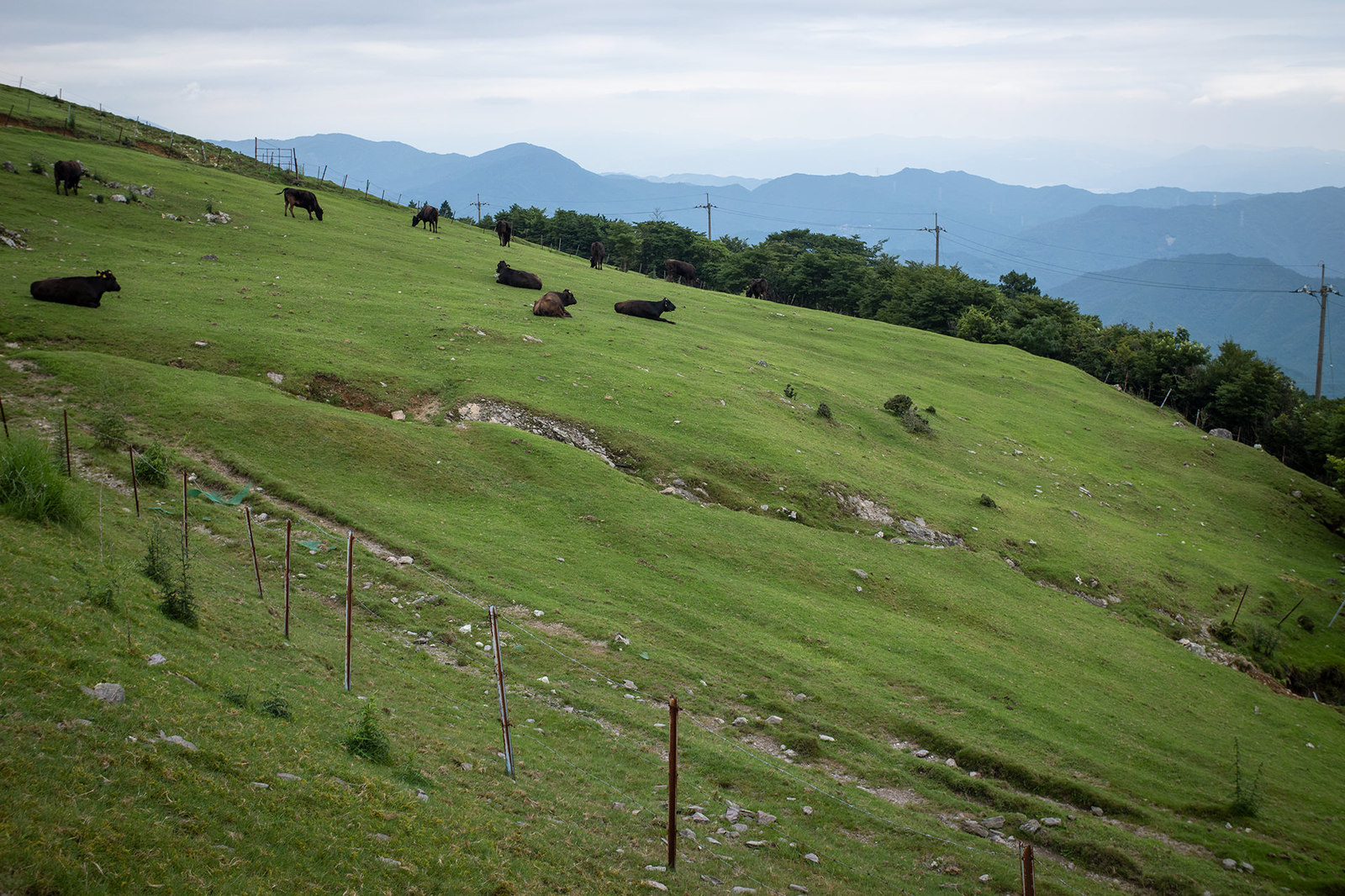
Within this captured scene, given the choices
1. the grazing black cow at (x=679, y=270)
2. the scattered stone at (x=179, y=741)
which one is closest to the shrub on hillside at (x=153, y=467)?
the scattered stone at (x=179, y=741)

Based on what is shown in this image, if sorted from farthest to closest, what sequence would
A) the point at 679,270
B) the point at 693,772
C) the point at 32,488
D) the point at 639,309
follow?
the point at 679,270
the point at 639,309
the point at 693,772
the point at 32,488

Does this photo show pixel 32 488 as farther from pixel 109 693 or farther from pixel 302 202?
pixel 302 202

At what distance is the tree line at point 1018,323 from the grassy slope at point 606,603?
64.0 feet

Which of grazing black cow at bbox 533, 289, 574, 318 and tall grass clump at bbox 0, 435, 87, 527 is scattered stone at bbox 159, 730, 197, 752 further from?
grazing black cow at bbox 533, 289, 574, 318

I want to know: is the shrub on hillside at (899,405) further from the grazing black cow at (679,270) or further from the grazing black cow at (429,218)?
the grazing black cow at (429,218)

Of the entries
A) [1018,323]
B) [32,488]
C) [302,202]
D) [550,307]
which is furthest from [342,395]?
[1018,323]

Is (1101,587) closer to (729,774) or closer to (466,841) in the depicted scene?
(729,774)

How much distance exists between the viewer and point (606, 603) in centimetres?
1523

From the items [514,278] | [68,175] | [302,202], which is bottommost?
[514,278]

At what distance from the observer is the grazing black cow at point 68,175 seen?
105 ft

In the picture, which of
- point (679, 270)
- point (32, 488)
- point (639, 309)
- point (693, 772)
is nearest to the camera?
point (32, 488)

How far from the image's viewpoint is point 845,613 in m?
17.4

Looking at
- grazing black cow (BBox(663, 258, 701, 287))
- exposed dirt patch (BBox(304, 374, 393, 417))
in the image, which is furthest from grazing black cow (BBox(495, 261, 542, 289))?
grazing black cow (BBox(663, 258, 701, 287))

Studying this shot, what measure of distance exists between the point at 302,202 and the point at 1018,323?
57577 millimetres
